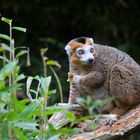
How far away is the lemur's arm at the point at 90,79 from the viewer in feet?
21.5

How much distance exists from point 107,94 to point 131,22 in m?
7.25

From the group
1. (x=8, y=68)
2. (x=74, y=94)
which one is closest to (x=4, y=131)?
(x=8, y=68)

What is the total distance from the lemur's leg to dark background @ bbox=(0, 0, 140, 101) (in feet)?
21.5

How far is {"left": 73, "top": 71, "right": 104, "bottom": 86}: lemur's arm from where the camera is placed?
6559 mm

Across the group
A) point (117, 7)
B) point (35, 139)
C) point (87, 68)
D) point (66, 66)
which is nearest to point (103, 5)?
point (117, 7)

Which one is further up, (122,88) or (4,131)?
(122,88)

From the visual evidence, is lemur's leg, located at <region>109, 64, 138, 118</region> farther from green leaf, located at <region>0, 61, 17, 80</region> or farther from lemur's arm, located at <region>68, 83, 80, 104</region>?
green leaf, located at <region>0, 61, 17, 80</region>

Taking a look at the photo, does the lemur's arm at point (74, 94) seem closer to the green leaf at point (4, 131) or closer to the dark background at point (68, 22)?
the green leaf at point (4, 131)

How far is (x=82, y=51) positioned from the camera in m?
6.88

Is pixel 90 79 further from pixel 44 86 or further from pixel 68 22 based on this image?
pixel 68 22

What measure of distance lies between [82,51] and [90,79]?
0.40m

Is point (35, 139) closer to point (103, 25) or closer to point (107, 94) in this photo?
point (107, 94)

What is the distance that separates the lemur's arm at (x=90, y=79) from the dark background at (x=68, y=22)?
21.1ft

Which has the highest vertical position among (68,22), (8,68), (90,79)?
(68,22)
